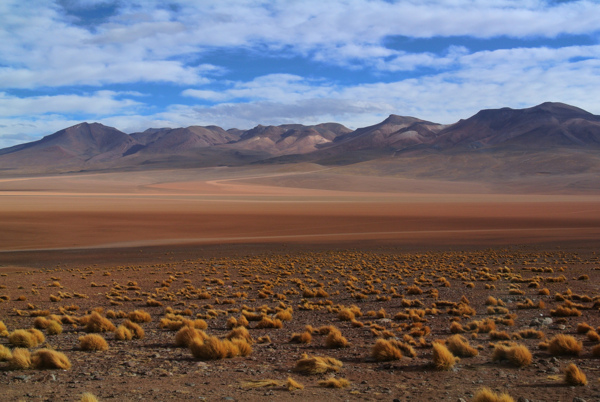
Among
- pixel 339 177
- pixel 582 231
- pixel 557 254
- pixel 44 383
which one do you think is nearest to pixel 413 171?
pixel 339 177

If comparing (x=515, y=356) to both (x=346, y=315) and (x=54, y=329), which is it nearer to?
(x=346, y=315)

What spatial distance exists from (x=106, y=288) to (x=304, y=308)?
7915 mm

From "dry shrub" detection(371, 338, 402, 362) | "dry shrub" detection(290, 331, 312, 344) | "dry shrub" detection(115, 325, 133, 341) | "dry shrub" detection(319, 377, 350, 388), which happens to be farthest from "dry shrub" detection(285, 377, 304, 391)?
"dry shrub" detection(115, 325, 133, 341)

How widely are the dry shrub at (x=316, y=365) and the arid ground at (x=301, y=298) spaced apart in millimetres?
127

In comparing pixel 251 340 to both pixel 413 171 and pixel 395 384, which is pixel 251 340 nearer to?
pixel 395 384

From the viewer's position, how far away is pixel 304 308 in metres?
13.8

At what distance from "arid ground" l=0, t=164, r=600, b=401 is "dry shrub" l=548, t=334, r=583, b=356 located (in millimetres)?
92

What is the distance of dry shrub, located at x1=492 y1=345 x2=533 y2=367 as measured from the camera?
24.6 feet

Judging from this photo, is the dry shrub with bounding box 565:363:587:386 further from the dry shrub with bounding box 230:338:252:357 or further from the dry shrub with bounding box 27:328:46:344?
the dry shrub with bounding box 27:328:46:344

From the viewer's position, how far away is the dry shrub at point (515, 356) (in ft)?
24.6

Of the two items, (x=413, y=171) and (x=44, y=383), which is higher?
(x=413, y=171)

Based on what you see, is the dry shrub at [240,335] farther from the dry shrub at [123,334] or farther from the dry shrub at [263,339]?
the dry shrub at [123,334]

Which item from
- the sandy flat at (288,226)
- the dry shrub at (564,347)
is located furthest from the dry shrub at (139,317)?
the sandy flat at (288,226)

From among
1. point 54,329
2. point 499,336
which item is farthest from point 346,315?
point 54,329
